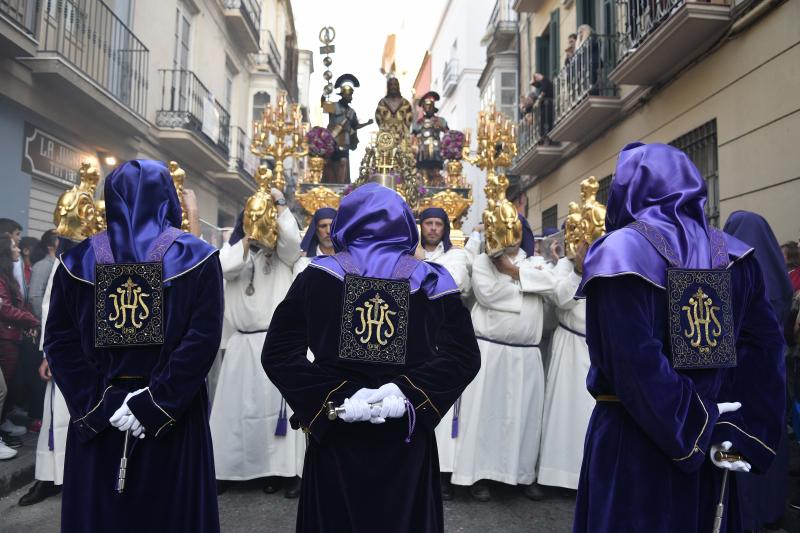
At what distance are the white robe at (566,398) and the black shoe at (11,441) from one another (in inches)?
169

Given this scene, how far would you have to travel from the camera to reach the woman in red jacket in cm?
538

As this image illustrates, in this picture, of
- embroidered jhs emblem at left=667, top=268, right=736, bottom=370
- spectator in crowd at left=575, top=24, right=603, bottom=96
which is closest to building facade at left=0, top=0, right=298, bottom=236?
embroidered jhs emblem at left=667, top=268, right=736, bottom=370

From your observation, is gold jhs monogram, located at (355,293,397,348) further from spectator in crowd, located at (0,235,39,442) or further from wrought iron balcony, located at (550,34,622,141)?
wrought iron balcony, located at (550,34,622,141)

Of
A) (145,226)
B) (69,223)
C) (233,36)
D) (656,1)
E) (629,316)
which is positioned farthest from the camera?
(233,36)

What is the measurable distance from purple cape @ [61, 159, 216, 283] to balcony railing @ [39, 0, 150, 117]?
262 inches

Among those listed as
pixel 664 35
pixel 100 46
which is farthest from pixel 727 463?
pixel 100 46

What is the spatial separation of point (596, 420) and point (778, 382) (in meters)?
0.61

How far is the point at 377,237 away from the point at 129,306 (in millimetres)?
964

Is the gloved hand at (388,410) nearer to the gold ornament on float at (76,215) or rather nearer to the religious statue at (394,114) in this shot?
the gold ornament on float at (76,215)

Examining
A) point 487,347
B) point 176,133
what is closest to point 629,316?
point 487,347

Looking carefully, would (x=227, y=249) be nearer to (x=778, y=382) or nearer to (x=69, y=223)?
(x=69, y=223)

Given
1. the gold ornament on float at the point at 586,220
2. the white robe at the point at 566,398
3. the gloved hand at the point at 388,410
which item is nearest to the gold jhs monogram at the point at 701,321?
the gloved hand at the point at 388,410

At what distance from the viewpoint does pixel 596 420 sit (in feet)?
7.06

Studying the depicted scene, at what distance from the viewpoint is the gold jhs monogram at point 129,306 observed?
231cm
